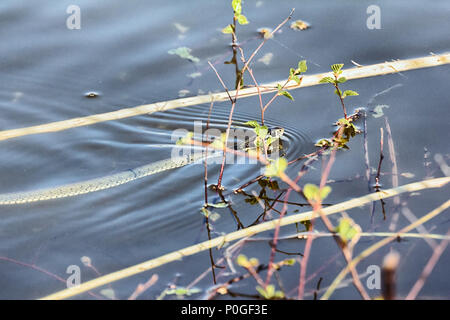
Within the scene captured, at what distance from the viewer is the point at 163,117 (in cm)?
479

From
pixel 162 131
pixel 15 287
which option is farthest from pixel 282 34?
pixel 15 287

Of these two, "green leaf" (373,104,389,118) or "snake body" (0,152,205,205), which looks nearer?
"snake body" (0,152,205,205)

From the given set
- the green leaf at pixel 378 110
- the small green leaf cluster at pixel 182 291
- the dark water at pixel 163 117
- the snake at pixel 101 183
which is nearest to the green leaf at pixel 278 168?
the dark water at pixel 163 117

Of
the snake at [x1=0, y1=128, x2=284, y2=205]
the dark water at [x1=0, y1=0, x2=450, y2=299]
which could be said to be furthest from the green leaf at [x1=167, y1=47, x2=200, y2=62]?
the snake at [x1=0, y1=128, x2=284, y2=205]

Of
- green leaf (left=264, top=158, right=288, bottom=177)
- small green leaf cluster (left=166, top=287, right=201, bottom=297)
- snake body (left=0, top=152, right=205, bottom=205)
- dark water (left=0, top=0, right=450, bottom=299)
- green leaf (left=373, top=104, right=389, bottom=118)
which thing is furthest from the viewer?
green leaf (left=373, top=104, right=389, bottom=118)

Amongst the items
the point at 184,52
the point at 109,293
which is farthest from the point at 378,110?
the point at 109,293

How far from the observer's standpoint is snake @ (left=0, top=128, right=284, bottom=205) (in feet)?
13.2

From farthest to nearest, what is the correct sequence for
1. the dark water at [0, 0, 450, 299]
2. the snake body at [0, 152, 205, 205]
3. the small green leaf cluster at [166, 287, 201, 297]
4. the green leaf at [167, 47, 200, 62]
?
the green leaf at [167, 47, 200, 62], the snake body at [0, 152, 205, 205], the dark water at [0, 0, 450, 299], the small green leaf cluster at [166, 287, 201, 297]

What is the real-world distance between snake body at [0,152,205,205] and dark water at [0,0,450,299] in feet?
0.27

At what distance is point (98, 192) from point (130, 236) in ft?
2.16

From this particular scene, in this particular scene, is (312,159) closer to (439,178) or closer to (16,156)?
(439,178)

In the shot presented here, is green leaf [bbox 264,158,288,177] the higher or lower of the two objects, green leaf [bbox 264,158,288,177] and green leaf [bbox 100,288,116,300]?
the higher

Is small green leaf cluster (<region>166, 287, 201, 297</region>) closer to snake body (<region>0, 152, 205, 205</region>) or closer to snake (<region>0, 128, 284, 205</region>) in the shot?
snake (<region>0, 128, 284, 205</region>)

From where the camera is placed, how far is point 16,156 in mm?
4426
